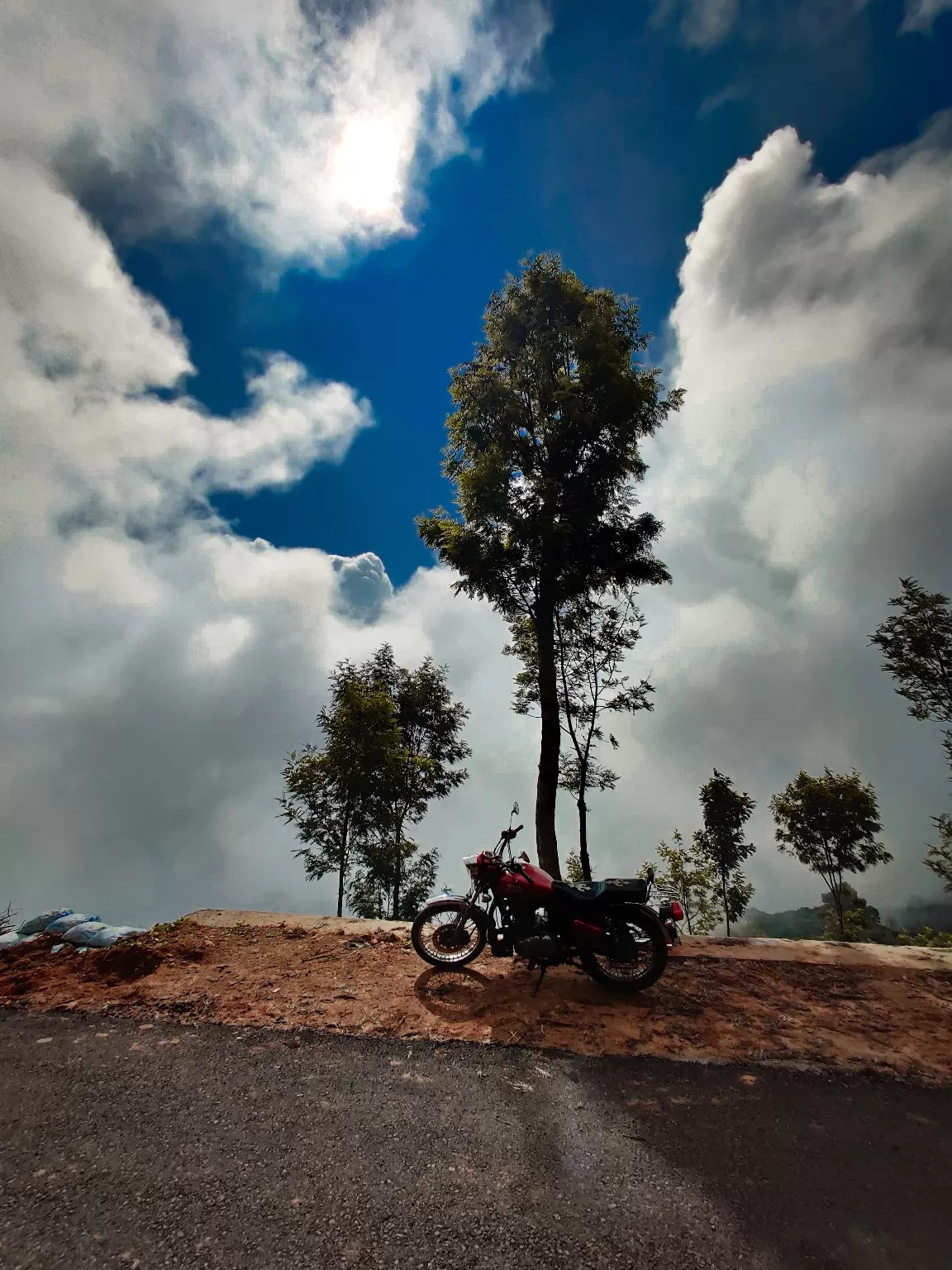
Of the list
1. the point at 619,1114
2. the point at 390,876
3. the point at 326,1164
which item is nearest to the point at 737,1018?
the point at 619,1114

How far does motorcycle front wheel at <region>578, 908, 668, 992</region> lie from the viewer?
576 centimetres

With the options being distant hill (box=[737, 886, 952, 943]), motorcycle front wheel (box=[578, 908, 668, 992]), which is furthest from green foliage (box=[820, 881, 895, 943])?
motorcycle front wheel (box=[578, 908, 668, 992])

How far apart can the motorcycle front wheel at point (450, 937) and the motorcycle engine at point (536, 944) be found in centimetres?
58

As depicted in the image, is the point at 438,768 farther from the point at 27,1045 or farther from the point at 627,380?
the point at 27,1045

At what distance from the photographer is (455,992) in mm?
5797

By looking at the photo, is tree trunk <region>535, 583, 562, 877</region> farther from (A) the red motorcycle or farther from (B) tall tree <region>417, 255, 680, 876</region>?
(A) the red motorcycle

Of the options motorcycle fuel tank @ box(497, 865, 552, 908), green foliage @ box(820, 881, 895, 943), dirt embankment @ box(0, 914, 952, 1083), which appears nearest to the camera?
dirt embankment @ box(0, 914, 952, 1083)

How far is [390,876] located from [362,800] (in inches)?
135

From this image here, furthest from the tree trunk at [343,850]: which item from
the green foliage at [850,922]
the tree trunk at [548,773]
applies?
the green foliage at [850,922]

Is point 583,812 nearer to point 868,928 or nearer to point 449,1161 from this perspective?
point 449,1161

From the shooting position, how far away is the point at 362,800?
750 inches

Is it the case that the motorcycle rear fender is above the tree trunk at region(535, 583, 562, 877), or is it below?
below

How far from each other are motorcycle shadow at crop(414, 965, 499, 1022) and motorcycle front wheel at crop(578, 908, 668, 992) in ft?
3.64

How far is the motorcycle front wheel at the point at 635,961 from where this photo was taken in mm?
5758
